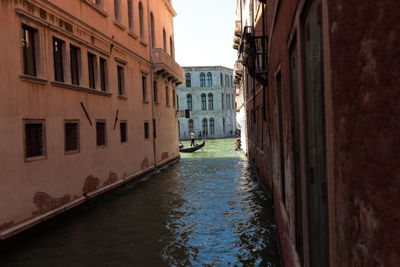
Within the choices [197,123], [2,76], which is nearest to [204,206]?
[2,76]

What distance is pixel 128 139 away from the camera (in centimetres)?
→ 1434

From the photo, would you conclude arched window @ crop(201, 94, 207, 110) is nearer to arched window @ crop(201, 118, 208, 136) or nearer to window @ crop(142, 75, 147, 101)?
arched window @ crop(201, 118, 208, 136)

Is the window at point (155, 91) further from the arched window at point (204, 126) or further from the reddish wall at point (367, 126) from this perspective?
the arched window at point (204, 126)

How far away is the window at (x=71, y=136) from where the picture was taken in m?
9.64

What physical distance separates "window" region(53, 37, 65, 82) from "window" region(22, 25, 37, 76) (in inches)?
36.8

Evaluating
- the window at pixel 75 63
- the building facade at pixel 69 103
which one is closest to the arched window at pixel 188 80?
the building facade at pixel 69 103

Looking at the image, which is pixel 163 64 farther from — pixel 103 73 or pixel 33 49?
pixel 33 49

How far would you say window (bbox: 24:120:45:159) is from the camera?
25.8 ft

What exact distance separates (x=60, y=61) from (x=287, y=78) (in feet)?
24.3

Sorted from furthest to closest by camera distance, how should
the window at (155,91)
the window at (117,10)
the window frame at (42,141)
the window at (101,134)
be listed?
the window at (155,91)
the window at (117,10)
the window at (101,134)
the window frame at (42,141)

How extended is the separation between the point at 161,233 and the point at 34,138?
132 inches

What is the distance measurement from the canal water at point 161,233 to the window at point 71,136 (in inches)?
61.3

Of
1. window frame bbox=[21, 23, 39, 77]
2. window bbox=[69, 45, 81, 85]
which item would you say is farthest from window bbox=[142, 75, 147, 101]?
window frame bbox=[21, 23, 39, 77]

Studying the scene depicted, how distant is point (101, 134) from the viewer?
39.5ft
